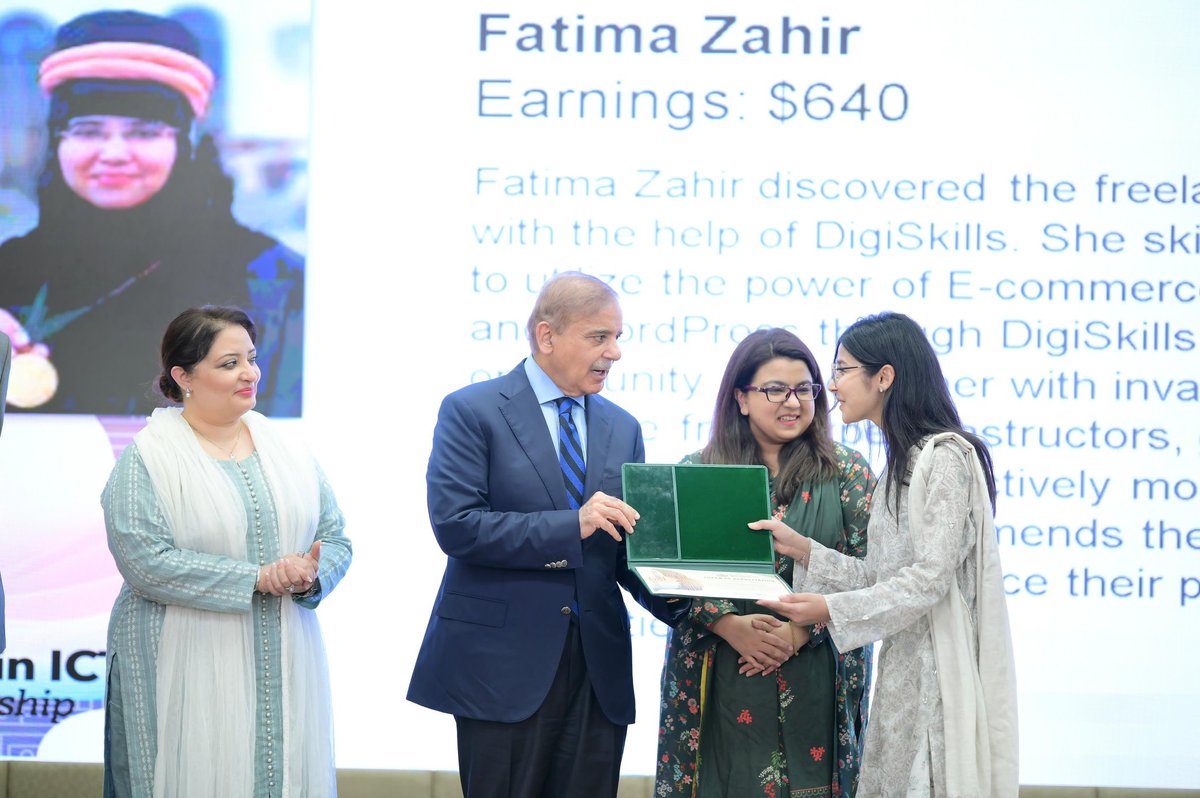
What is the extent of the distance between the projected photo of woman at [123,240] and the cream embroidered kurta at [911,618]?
2.42 m

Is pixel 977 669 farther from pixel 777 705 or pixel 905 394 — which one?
pixel 905 394

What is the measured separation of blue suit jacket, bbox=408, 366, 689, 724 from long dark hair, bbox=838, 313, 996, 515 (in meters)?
0.68

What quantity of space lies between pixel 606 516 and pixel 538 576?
0.89 ft

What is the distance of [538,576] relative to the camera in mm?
2846

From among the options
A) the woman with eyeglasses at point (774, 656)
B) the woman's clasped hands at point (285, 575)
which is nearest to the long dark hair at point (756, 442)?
the woman with eyeglasses at point (774, 656)

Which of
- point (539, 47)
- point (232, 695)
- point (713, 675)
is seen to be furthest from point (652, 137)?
point (232, 695)

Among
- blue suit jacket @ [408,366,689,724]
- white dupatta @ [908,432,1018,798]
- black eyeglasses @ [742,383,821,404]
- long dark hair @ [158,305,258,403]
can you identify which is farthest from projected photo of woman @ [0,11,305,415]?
white dupatta @ [908,432,1018,798]

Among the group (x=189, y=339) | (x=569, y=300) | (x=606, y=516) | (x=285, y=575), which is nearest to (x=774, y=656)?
(x=606, y=516)

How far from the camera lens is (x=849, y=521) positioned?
289cm

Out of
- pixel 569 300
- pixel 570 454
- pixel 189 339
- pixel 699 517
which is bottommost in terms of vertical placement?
pixel 699 517

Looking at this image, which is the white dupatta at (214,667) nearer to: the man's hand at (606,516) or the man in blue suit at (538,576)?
the man in blue suit at (538,576)

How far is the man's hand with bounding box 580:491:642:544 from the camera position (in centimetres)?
269

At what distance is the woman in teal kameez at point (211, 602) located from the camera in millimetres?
2723

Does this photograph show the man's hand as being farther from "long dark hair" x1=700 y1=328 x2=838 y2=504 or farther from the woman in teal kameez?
the woman in teal kameez
